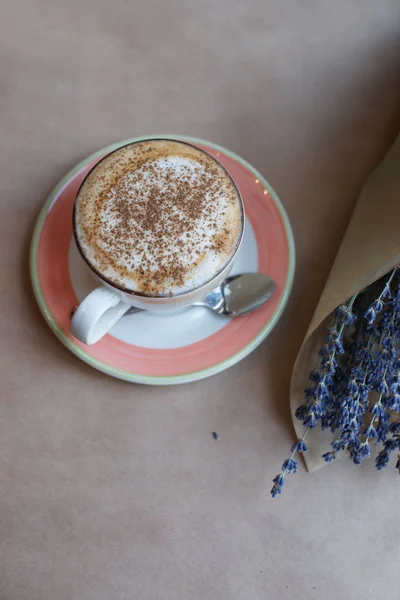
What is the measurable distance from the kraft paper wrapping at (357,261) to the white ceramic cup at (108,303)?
133 mm

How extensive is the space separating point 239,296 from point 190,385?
0.13 metres

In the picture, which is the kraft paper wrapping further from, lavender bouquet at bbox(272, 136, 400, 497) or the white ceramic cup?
the white ceramic cup

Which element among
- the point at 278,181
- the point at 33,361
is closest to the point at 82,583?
the point at 33,361

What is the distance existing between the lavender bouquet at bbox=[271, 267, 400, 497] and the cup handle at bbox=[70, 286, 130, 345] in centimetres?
26

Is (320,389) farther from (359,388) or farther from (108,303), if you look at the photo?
(108,303)

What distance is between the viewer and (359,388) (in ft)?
2.18

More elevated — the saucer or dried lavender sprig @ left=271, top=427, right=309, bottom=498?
the saucer

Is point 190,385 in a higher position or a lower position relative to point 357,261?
lower

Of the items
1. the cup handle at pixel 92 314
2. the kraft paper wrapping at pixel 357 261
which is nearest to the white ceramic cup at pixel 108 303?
the cup handle at pixel 92 314

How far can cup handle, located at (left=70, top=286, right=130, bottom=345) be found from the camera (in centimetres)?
66

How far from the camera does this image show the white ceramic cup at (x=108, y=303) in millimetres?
658

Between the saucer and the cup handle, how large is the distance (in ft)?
0.12

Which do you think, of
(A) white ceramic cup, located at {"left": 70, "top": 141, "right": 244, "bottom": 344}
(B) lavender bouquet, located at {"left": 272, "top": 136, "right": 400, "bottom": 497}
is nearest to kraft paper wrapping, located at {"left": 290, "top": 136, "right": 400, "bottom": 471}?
(B) lavender bouquet, located at {"left": 272, "top": 136, "right": 400, "bottom": 497}

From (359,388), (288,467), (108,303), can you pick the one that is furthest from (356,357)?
(108,303)
